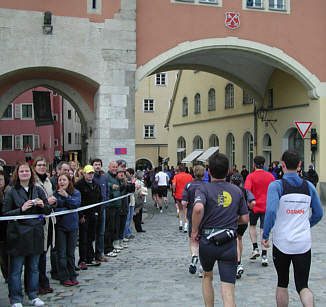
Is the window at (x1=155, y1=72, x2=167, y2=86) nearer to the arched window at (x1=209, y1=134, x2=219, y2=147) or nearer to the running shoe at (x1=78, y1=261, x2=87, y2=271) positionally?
the arched window at (x1=209, y1=134, x2=219, y2=147)

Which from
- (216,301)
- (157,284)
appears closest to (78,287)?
(157,284)

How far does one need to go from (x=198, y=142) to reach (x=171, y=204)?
15120 mm

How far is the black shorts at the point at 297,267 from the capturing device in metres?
4.80

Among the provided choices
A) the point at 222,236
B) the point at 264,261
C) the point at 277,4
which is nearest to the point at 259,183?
the point at 264,261

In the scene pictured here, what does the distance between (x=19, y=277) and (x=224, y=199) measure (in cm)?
288

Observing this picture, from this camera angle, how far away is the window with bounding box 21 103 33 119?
4578 cm

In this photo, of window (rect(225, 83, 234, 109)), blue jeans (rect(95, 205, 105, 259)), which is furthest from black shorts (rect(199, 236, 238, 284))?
window (rect(225, 83, 234, 109))

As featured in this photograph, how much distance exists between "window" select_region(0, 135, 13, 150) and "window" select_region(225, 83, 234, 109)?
2495 centimetres

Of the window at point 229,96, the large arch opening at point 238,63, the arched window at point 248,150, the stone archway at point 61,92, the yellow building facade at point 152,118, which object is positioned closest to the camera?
the stone archway at point 61,92

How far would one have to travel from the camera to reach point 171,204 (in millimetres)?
20719

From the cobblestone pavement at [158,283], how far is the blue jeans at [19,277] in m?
0.32

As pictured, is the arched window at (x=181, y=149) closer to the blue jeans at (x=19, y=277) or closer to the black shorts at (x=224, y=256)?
the blue jeans at (x=19, y=277)

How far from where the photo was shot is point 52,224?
6461 mm

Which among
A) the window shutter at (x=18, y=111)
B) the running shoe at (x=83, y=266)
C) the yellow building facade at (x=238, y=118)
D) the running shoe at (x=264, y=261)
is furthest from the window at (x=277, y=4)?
the window shutter at (x=18, y=111)
